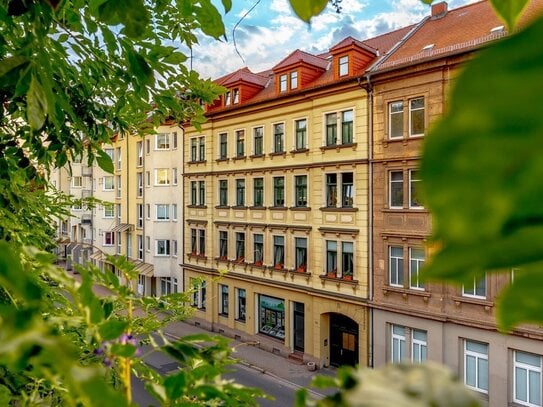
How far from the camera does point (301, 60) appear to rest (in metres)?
13.6

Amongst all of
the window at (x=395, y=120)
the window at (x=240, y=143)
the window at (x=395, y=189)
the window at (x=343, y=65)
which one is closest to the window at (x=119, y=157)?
the window at (x=240, y=143)

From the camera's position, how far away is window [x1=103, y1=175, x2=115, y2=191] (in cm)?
2201

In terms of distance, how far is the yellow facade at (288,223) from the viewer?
12.0m

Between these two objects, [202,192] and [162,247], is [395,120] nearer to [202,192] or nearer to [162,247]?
[202,192]

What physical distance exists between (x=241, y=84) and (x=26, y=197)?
13131 millimetres

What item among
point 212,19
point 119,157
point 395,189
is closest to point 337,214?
point 395,189

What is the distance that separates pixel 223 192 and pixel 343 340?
6.15 m

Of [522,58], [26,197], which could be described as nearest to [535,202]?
[522,58]

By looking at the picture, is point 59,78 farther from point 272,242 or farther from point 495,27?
point 272,242

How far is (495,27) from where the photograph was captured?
35.6 feet

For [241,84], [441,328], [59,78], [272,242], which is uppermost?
[241,84]

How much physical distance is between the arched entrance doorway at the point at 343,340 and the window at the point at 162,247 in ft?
26.1

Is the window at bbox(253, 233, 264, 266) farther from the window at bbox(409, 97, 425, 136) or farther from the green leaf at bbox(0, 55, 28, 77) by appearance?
the green leaf at bbox(0, 55, 28, 77)

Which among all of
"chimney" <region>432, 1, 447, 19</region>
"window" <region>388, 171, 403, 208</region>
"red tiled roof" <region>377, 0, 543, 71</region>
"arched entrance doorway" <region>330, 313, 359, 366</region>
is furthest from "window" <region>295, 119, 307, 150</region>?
"arched entrance doorway" <region>330, 313, 359, 366</region>
